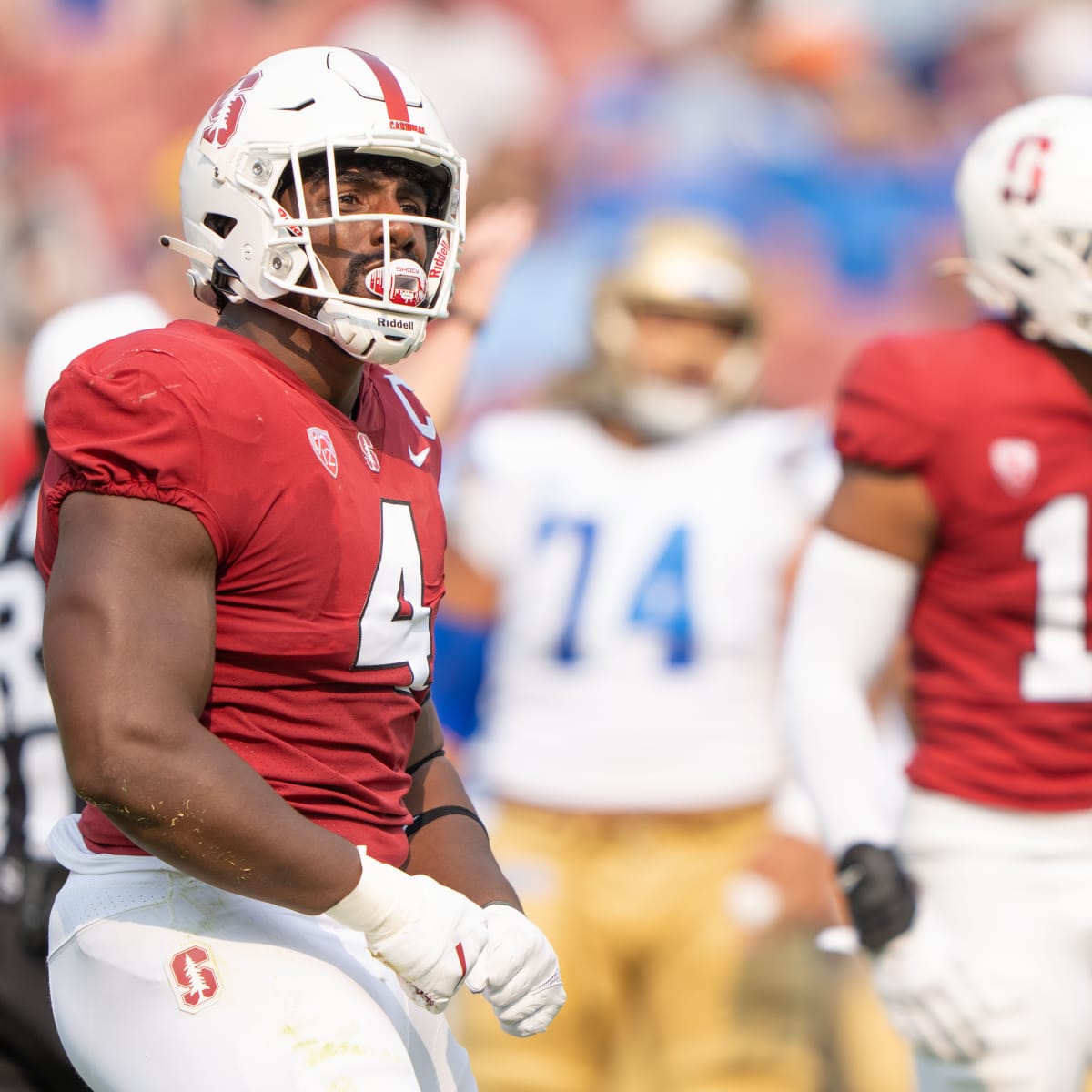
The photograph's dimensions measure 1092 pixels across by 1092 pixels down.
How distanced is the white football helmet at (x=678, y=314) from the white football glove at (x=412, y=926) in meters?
2.83

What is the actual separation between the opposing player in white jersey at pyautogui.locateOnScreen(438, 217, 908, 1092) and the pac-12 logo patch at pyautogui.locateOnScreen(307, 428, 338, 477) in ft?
7.69

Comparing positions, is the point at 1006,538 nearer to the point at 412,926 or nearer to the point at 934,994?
the point at 934,994

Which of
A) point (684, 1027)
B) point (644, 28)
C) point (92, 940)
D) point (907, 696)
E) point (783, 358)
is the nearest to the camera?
point (92, 940)

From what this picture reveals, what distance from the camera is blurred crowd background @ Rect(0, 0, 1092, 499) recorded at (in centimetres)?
732

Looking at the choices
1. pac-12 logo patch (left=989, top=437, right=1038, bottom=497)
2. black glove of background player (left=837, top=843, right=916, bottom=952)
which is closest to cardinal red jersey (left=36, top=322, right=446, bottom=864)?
black glove of background player (left=837, top=843, right=916, bottom=952)

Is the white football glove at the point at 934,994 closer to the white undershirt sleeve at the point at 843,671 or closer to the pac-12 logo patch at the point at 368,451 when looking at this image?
the white undershirt sleeve at the point at 843,671

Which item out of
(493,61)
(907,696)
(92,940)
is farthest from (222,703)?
(493,61)

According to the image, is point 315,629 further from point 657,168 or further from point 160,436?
point 657,168

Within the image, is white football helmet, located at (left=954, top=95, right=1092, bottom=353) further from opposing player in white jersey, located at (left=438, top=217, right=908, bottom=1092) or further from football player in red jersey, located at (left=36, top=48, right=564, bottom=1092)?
opposing player in white jersey, located at (left=438, top=217, right=908, bottom=1092)

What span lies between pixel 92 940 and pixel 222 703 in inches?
11.1

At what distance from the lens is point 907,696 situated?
3.31 meters

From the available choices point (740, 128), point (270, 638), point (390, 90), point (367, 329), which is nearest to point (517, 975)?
point (270, 638)

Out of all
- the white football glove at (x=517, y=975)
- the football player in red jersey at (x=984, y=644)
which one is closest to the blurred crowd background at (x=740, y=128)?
the football player in red jersey at (x=984, y=644)

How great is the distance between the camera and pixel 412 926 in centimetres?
187
